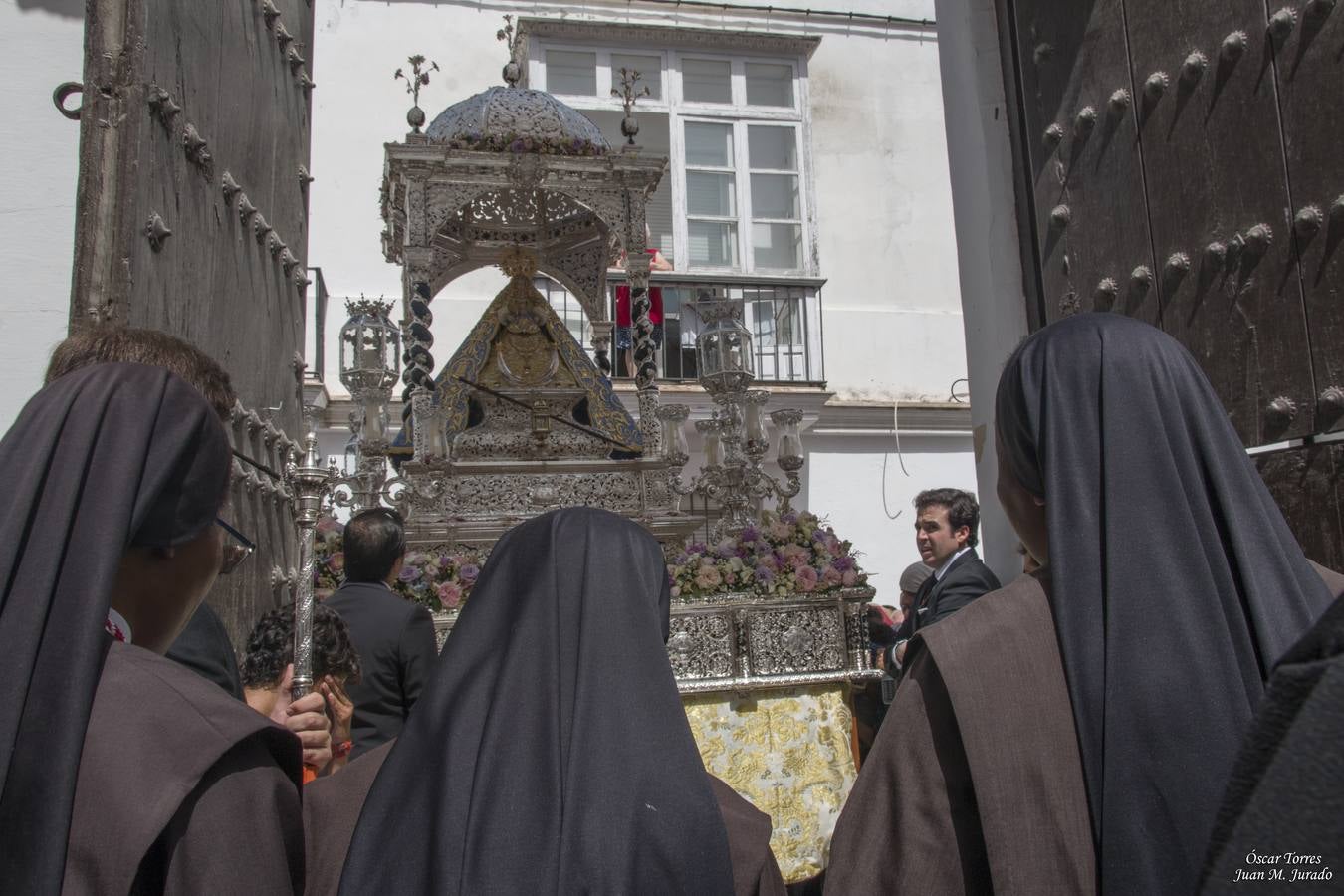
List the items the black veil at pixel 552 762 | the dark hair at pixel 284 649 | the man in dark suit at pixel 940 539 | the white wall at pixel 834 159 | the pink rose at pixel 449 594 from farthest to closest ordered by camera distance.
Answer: the white wall at pixel 834 159
the pink rose at pixel 449 594
the man in dark suit at pixel 940 539
the dark hair at pixel 284 649
the black veil at pixel 552 762

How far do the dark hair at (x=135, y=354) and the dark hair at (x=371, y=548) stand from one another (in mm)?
1964

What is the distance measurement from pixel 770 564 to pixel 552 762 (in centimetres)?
376

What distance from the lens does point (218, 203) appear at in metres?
3.02

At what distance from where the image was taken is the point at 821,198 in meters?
12.1

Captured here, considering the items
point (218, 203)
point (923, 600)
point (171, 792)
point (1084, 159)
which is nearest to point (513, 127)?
point (923, 600)

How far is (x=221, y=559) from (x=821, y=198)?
1105 centimetres

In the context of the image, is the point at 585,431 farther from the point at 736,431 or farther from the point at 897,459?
the point at 897,459

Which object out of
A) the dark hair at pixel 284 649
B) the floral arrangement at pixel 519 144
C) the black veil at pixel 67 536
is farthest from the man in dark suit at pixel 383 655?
the floral arrangement at pixel 519 144

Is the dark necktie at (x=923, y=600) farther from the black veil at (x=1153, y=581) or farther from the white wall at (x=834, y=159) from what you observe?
the white wall at (x=834, y=159)

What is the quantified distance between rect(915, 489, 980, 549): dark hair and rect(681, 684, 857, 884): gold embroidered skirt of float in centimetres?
96

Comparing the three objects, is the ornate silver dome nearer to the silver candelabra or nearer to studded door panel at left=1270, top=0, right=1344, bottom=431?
the silver candelabra

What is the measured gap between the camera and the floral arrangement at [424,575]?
535 centimetres

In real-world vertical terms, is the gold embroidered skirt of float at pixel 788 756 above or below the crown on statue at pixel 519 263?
below

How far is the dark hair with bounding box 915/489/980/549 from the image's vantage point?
4.83 meters
